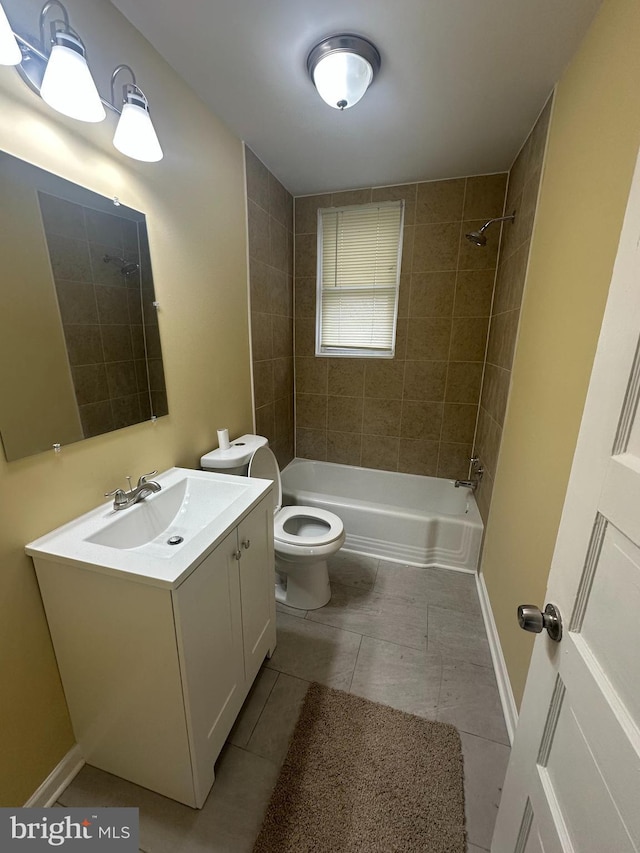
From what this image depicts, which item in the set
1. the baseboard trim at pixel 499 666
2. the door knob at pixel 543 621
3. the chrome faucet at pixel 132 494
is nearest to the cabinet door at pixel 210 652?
the chrome faucet at pixel 132 494

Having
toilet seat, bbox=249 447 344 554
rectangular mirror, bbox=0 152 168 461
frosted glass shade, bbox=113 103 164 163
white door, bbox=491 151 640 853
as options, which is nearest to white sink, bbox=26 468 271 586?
rectangular mirror, bbox=0 152 168 461

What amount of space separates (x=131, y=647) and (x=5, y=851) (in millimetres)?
507

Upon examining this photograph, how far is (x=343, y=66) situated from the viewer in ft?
4.25

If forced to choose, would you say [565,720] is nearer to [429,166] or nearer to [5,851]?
[5,851]

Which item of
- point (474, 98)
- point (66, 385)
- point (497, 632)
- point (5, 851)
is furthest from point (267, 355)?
point (5, 851)

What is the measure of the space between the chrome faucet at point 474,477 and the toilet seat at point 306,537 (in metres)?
1.02

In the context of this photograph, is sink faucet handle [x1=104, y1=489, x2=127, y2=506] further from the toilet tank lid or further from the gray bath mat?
the gray bath mat

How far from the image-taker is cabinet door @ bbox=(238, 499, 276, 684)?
123cm

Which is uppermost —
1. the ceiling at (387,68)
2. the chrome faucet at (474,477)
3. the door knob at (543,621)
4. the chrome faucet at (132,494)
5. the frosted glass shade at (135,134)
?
the ceiling at (387,68)

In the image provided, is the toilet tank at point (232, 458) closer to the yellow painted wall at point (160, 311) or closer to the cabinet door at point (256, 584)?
the yellow painted wall at point (160, 311)

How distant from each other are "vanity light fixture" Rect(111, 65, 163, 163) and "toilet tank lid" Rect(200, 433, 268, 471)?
116 centimetres

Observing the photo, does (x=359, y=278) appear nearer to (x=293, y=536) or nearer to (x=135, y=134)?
(x=135, y=134)

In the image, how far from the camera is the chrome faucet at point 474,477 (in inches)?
90.8

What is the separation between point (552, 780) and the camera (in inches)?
25.1
